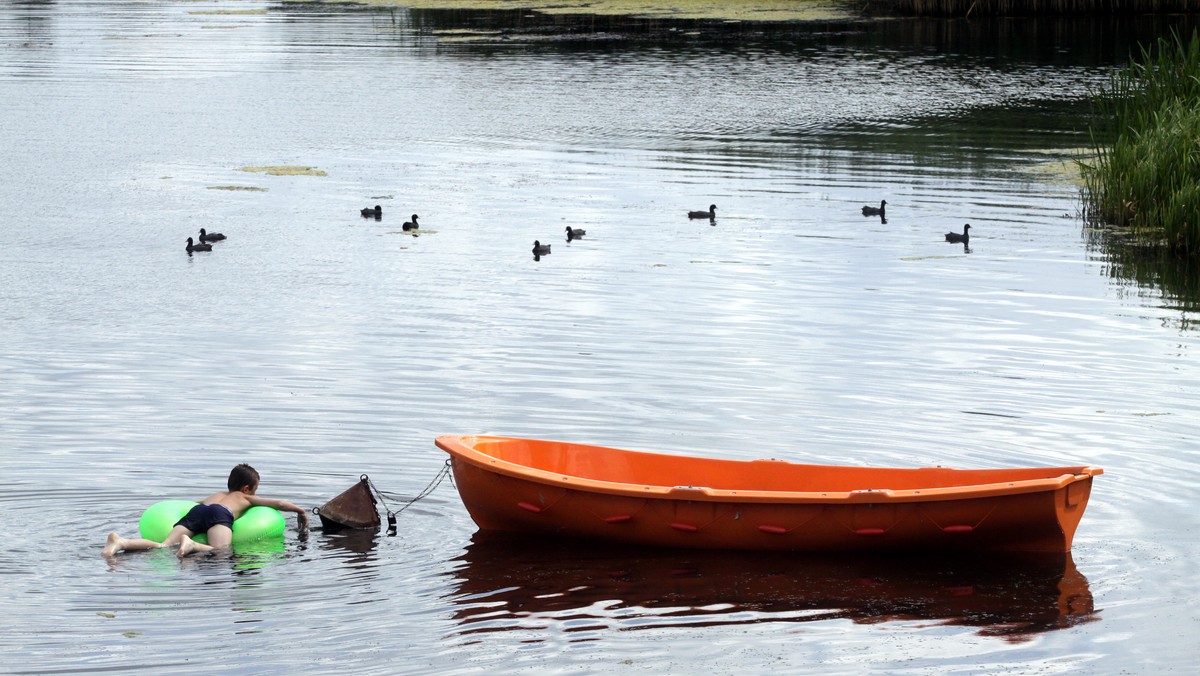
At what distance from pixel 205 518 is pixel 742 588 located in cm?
369

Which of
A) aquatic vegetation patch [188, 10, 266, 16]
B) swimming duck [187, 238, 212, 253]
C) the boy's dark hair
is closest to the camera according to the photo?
the boy's dark hair

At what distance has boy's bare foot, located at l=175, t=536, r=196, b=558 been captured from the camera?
10.6m

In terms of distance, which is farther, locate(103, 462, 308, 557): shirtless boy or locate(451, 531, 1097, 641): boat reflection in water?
locate(103, 462, 308, 557): shirtless boy

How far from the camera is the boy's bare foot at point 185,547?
10.6 metres

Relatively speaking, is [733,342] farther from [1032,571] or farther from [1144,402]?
[1032,571]

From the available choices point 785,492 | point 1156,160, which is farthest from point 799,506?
point 1156,160

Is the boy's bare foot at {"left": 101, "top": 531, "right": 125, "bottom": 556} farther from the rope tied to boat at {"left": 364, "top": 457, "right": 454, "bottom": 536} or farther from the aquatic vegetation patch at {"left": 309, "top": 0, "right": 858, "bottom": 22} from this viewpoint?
the aquatic vegetation patch at {"left": 309, "top": 0, "right": 858, "bottom": 22}

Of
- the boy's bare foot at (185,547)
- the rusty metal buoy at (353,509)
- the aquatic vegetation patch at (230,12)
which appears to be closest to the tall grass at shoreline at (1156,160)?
the rusty metal buoy at (353,509)

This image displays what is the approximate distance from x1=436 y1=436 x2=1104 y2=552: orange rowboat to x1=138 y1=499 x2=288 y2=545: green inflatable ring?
4.47 ft

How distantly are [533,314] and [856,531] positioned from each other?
810 centimetres

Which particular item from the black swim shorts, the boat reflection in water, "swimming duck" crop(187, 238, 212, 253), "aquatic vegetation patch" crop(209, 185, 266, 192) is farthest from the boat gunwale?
"aquatic vegetation patch" crop(209, 185, 266, 192)

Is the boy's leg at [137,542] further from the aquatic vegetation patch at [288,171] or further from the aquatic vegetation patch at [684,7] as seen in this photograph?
the aquatic vegetation patch at [684,7]

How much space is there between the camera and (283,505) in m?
11.3

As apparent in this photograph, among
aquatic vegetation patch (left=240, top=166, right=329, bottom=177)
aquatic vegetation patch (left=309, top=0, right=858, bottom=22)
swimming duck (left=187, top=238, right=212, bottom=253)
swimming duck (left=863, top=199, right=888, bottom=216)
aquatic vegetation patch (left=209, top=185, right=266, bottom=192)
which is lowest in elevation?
swimming duck (left=187, top=238, right=212, bottom=253)
